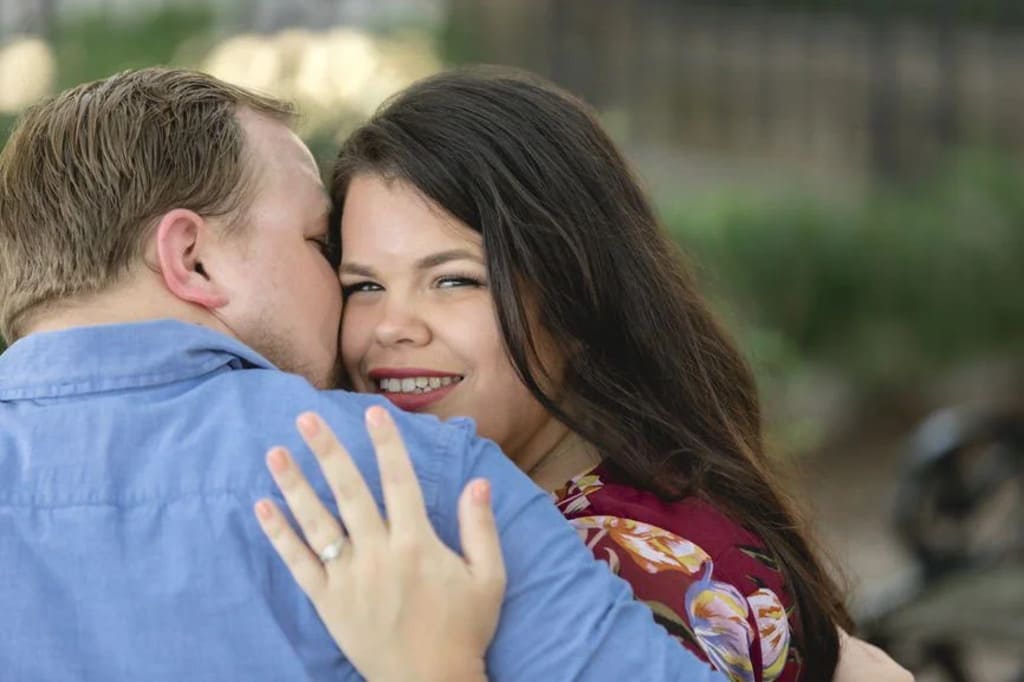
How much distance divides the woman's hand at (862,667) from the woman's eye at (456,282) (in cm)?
82

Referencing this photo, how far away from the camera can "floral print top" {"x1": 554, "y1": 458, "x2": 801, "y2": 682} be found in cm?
219

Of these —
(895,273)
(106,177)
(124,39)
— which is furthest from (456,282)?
(895,273)

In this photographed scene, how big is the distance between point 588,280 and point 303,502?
820 millimetres

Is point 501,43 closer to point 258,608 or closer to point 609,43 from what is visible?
point 609,43

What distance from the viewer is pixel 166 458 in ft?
6.25

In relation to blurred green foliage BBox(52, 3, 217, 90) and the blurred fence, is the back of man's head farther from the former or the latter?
the blurred fence

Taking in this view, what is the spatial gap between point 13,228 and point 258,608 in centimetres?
68

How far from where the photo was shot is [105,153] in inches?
83.1

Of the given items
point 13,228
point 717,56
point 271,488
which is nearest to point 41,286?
point 13,228

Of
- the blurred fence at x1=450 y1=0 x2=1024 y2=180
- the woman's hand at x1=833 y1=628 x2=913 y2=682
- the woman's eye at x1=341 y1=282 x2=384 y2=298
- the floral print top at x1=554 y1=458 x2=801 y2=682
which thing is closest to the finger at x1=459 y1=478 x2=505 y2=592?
the floral print top at x1=554 y1=458 x2=801 y2=682

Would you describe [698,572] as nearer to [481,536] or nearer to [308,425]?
[481,536]

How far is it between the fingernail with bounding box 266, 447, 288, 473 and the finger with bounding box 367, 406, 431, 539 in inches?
4.1

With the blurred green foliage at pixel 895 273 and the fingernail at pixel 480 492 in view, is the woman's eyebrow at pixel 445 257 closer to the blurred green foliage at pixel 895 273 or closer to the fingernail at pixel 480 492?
the fingernail at pixel 480 492

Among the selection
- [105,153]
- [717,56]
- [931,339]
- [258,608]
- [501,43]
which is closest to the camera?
[258,608]
